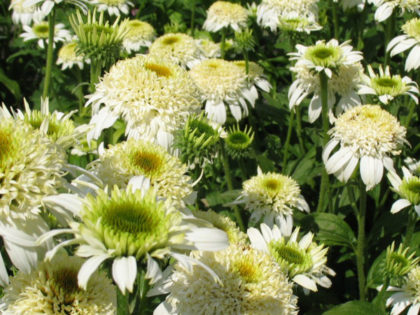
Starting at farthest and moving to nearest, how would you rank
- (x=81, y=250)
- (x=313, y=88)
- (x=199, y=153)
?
(x=313, y=88), (x=199, y=153), (x=81, y=250)

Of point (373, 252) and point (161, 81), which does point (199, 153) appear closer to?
point (161, 81)

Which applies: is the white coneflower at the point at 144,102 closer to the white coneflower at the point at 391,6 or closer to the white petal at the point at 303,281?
the white petal at the point at 303,281

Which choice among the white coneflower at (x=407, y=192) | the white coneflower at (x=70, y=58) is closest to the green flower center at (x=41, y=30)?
the white coneflower at (x=70, y=58)

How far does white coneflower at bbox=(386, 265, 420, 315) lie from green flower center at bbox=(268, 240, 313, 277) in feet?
1.68

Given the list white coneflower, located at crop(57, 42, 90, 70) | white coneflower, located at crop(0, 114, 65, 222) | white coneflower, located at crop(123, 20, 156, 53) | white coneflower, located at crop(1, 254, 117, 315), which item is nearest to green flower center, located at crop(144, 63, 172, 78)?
white coneflower, located at crop(0, 114, 65, 222)

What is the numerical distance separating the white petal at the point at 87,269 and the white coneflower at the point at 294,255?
842 millimetres

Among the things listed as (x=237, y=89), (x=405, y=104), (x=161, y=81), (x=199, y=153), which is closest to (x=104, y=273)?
(x=199, y=153)

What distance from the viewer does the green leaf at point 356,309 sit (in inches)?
79.9

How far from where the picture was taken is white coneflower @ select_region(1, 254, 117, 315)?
45.2 inches

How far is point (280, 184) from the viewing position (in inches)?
97.0

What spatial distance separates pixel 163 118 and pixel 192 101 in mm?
160

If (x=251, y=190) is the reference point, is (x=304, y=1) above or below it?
above

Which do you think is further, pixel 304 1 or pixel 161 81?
pixel 304 1

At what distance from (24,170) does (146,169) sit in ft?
1.39
